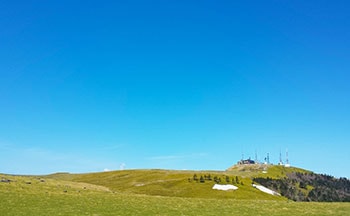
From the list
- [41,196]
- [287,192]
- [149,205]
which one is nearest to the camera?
[149,205]

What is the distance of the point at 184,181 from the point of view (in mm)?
137500

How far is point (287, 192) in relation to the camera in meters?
157

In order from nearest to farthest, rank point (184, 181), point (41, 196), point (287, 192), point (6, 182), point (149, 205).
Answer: point (149, 205) → point (41, 196) → point (6, 182) → point (184, 181) → point (287, 192)

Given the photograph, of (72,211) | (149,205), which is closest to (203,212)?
(149,205)

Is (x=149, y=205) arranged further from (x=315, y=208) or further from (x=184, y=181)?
(x=184, y=181)

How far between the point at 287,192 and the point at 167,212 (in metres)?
128

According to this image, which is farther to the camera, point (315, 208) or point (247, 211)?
point (315, 208)

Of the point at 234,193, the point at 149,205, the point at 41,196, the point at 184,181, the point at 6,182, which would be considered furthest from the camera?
the point at 184,181

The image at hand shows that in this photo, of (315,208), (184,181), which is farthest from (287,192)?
(315,208)

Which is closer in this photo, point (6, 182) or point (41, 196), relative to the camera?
point (41, 196)

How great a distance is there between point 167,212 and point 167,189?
8381cm

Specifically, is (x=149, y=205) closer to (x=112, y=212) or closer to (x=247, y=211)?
(x=112, y=212)

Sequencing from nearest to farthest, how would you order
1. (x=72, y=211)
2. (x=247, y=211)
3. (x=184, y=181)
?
(x=72, y=211) → (x=247, y=211) → (x=184, y=181)

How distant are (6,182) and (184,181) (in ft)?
267
